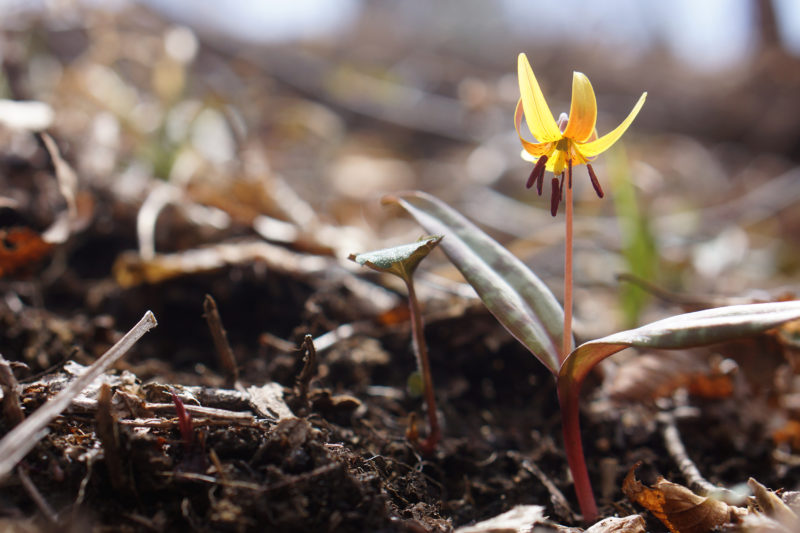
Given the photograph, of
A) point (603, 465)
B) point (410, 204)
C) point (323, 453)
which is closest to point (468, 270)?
point (410, 204)

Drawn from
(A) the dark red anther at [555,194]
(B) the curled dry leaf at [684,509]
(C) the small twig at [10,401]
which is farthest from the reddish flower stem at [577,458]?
(C) the small twig at [10,401]

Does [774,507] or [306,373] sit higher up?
[774,507]

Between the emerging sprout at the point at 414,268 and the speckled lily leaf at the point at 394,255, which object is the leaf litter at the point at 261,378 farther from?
the speckled lily leaf at the point at 394,255

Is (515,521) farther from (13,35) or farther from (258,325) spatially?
(13,35)

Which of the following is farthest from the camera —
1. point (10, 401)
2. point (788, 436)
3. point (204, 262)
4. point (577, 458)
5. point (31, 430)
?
point (204, 262)

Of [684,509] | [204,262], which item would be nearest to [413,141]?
[204,262]

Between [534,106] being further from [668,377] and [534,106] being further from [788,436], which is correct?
[788,436]

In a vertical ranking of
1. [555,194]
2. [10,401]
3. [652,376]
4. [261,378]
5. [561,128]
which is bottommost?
[261,378]
